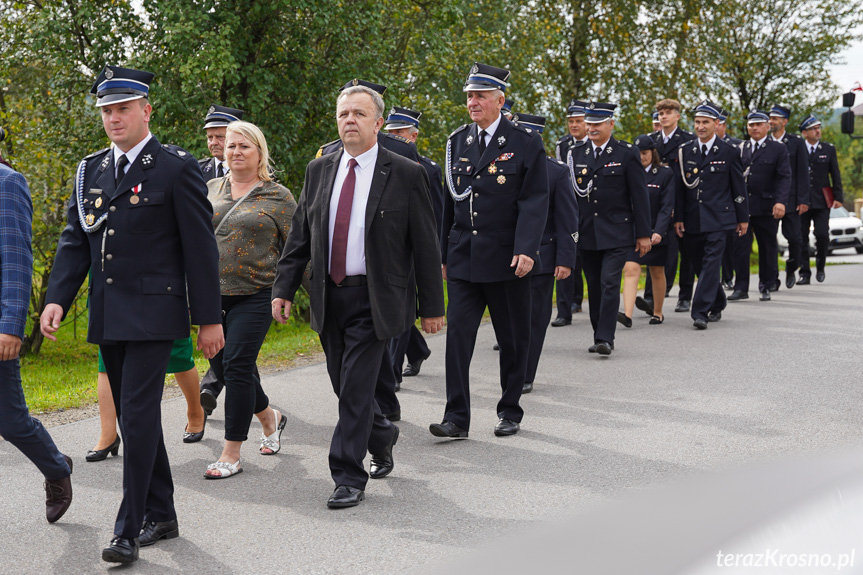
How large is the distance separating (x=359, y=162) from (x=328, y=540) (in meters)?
1.91

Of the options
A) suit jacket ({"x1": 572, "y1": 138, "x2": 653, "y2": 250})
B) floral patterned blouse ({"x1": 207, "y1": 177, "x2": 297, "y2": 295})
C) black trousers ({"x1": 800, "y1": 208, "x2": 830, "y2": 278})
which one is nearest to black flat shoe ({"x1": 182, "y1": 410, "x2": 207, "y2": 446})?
floral patterned blouse ({"x1": 207, "y1": 177, "x2": 297, "y2": 295})

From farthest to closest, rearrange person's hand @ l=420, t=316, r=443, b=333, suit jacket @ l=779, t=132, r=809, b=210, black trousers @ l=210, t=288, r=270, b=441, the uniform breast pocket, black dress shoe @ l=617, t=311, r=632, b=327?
suit jacket @ l=779, t=132, r=809, b=210, black dress shoe @ l=617, t=311, r=632, b=327, black trousers @ l=210, t=288, r=270, b=441, person's hand @ l=420, t=316, r=443, b=333, the uniform breast pocket

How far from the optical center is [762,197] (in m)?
14.0

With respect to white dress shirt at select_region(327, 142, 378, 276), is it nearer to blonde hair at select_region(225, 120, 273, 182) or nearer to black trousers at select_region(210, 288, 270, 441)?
black trousers at select_region(210, 288, 270, 441)

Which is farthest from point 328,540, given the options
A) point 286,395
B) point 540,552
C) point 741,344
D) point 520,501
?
point 741,344

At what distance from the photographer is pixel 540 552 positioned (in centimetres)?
236

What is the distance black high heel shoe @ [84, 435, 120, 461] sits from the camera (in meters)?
6.08

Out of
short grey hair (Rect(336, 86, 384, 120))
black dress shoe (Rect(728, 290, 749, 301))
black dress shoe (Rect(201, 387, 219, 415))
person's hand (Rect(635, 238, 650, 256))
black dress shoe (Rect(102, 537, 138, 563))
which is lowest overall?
black dress shoe (Rect(728, 290, 749, 301))

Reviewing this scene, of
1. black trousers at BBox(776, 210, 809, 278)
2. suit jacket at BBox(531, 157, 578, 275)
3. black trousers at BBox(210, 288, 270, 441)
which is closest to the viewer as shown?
black trousers at BBox(210, 288, 270, 441)

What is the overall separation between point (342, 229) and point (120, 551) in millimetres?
1893

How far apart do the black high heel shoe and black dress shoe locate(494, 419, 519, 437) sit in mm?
2374

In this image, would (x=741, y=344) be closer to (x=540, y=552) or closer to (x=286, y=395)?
(x=286, y=395)

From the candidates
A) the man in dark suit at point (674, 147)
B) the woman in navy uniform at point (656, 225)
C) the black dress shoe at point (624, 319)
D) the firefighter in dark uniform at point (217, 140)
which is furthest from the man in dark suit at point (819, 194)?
the firefighter in dark uniform at point (217, 140)

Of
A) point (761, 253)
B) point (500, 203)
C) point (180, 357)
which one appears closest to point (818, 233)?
point (761, 253)
